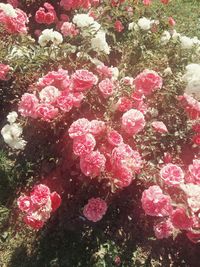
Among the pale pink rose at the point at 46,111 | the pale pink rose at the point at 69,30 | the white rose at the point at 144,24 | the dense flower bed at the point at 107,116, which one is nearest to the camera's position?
the dense flower bed at the point at 107,116

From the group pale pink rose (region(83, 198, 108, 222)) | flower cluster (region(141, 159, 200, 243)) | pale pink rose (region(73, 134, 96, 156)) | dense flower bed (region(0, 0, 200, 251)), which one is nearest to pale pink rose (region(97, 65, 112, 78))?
dense flower bed (region(0, 0, 200, 251))

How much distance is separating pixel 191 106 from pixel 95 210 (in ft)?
3.93

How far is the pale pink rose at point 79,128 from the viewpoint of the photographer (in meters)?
3.39

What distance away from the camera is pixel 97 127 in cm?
345

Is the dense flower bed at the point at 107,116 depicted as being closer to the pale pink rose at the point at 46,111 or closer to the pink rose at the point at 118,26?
the pale pink rose at the point at 46,111

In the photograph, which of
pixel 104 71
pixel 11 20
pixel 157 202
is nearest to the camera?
pixel 157 202

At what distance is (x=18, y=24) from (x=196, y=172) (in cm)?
233

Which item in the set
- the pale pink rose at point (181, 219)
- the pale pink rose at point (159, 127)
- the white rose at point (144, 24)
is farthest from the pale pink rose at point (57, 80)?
the white rose at point (144, 24)

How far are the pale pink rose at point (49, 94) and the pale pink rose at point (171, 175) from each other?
1031 millimetres

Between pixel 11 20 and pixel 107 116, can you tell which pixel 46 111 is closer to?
pixel 107 116

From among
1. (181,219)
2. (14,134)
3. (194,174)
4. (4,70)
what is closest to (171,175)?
(194,174)

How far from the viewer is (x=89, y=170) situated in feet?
11.0

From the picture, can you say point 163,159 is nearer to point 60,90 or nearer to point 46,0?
point 60,90

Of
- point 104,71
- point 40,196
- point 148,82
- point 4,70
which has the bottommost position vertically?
point 40,196
